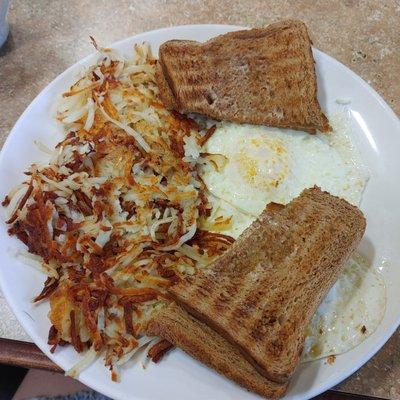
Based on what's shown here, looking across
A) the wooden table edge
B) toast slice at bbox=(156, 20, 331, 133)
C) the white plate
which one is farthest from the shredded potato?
the wooden table edge

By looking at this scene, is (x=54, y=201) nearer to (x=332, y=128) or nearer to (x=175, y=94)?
(x=175, y=94)

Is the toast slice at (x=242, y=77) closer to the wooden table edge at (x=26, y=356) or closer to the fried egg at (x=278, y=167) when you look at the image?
the fried egg at (x=278, y=167)

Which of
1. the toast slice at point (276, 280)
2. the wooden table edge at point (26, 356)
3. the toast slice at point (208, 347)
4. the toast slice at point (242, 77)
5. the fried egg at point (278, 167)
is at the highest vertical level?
the toast slice at point (242, 77)

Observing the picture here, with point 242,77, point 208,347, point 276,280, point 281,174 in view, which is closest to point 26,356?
point 208,347

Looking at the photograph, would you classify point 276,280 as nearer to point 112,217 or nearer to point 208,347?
point 208,347

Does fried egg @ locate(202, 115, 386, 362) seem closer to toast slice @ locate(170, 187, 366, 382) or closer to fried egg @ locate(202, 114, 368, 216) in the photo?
fried egg @ locate(202, 114, 368, 216)

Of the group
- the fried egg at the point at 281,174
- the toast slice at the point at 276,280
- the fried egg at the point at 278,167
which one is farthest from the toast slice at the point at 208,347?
the fried egg at the point at 278,167

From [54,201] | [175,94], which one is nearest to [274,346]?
[54,201]
